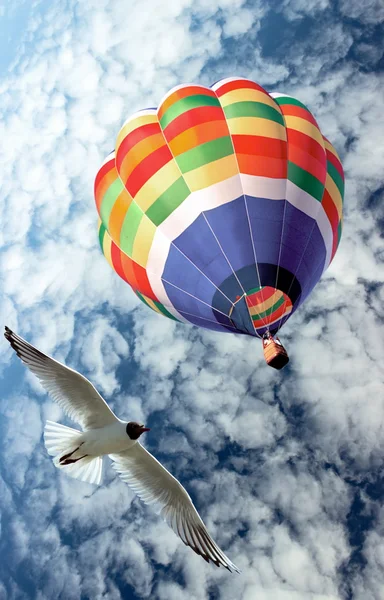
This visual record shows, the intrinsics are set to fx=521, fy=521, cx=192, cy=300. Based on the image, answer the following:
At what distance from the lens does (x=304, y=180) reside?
13.5 m

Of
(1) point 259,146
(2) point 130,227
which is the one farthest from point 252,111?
(2) point 130,227

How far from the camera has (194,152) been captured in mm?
13398

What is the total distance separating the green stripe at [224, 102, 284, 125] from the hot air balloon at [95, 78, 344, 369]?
0.10ft

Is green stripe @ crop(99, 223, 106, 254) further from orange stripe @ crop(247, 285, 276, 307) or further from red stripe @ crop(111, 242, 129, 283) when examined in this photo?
orange stripe @ crop(247, 285, 276, 307)

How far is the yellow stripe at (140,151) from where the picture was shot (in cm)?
1410

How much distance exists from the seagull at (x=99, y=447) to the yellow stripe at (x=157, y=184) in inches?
209

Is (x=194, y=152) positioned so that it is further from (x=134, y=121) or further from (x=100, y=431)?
(x=100, y=431)

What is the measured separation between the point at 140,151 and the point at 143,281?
11.7 ft

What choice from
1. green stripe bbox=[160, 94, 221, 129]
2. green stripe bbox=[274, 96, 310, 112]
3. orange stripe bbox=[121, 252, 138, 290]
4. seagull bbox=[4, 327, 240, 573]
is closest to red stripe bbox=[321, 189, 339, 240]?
green stripe bbox=[274, 96, 310, 112]

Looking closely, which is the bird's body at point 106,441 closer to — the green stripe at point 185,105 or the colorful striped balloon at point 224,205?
the colorful striped balloon at point 224,205

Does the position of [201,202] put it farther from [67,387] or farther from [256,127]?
[67,387]

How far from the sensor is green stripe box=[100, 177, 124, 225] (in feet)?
48.8

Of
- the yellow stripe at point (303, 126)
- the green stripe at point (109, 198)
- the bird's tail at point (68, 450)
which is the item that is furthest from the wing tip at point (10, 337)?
the yellow stripe at point (303, 126)

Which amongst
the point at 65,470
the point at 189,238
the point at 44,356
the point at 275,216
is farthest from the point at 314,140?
the point at 65,470
